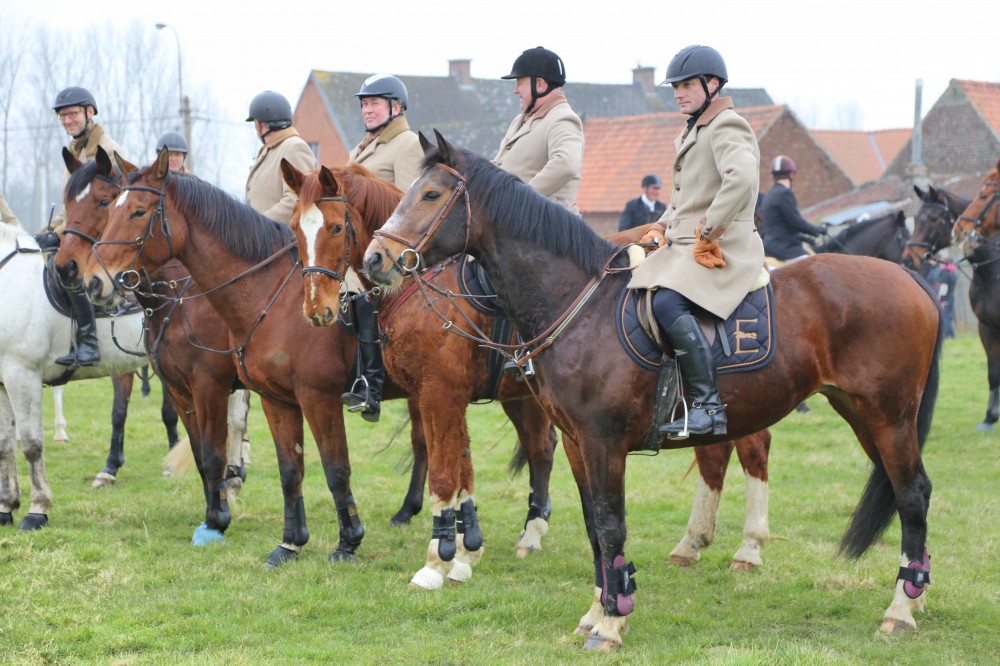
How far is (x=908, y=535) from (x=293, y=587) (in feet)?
12.3

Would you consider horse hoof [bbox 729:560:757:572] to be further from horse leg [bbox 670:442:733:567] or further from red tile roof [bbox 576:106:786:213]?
red tile roof [bbox 576:106:786:213]

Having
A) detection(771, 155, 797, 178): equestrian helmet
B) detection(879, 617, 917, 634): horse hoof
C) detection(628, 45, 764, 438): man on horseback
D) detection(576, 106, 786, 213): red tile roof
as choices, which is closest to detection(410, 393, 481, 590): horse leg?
detection(628, 45, 764, 438): man on horseback

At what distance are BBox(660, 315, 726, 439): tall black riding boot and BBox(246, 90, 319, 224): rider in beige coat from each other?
3.75 m

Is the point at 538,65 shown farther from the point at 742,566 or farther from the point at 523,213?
the point at 742,566

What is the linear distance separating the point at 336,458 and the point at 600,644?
8.43 feet

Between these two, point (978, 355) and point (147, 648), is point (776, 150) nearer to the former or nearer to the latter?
point (978, 355)

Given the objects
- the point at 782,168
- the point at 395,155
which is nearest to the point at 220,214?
the point at 395,155

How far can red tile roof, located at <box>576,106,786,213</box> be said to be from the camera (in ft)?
121

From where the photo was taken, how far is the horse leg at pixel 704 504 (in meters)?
7.38

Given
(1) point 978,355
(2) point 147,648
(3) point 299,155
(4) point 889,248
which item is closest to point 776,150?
(1) point 978,355

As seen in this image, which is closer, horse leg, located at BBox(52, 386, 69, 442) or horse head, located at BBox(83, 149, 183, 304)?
horse head, located at BBox(83, 149, 183, 304)

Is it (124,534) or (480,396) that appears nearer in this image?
(480,396)

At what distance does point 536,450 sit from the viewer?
8086mm

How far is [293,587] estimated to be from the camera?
265 inches
